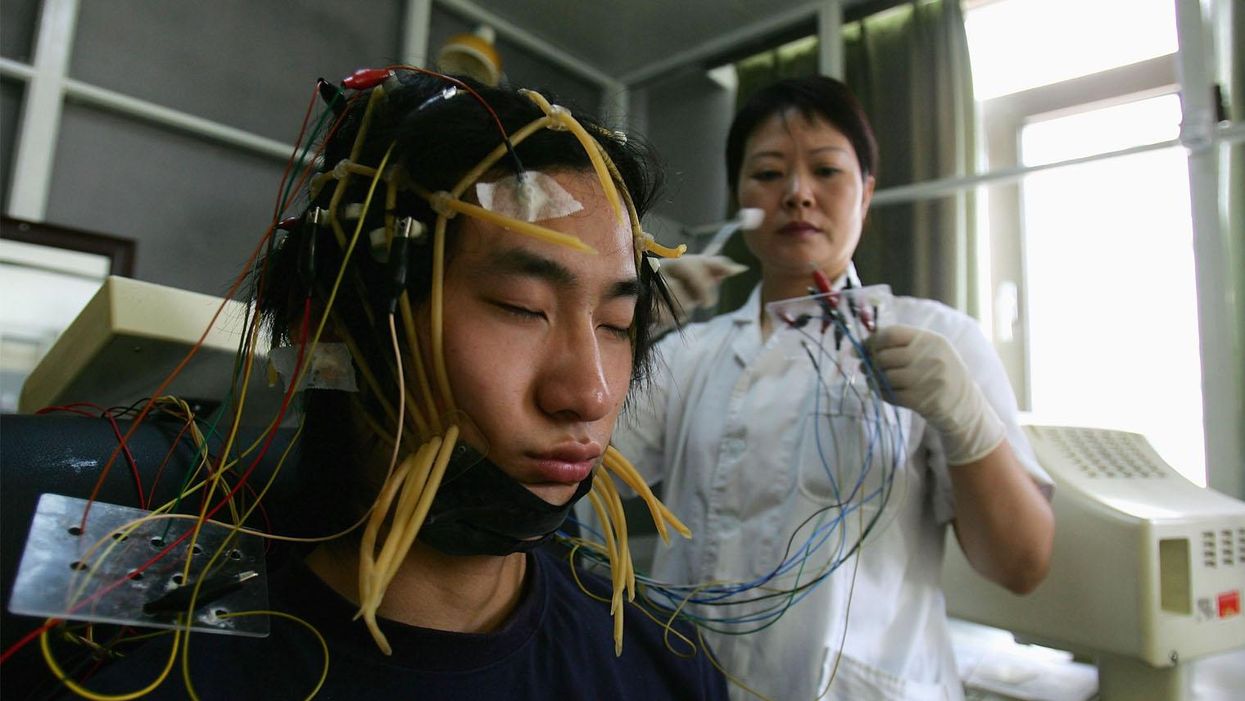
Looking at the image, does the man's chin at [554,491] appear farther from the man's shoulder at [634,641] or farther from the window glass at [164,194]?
the window glass at [164,194]

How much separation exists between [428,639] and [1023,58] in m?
2.26

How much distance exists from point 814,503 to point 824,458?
7 cm

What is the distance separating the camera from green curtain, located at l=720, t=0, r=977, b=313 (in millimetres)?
1937

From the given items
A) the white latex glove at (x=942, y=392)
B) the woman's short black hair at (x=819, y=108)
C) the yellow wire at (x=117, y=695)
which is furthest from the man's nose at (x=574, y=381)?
the woman's short black hair at (x=819, y=108)

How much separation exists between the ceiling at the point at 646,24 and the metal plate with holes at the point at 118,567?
1920 mm

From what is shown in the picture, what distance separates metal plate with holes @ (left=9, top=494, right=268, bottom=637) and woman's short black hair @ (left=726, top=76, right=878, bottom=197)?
42.9 inches

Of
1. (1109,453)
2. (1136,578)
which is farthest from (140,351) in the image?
(1109,453)

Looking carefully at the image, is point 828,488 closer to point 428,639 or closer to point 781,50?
point 428,639

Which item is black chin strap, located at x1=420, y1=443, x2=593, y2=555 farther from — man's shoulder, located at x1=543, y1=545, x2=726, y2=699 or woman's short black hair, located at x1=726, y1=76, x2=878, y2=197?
woman's short black hair, located at x1=726, y1=76, x2=878, y2=197

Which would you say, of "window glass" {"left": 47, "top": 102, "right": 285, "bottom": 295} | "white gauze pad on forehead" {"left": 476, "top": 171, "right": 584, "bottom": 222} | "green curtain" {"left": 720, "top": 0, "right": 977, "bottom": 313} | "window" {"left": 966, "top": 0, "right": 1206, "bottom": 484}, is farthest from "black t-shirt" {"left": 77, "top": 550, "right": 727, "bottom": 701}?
"window" {"left": 966, "top": 0, "right": 1206, "bottom": 484}

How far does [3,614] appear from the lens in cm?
58

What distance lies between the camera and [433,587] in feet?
2.29

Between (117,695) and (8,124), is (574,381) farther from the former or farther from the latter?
(8,124)

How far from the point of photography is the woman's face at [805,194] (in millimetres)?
1209
